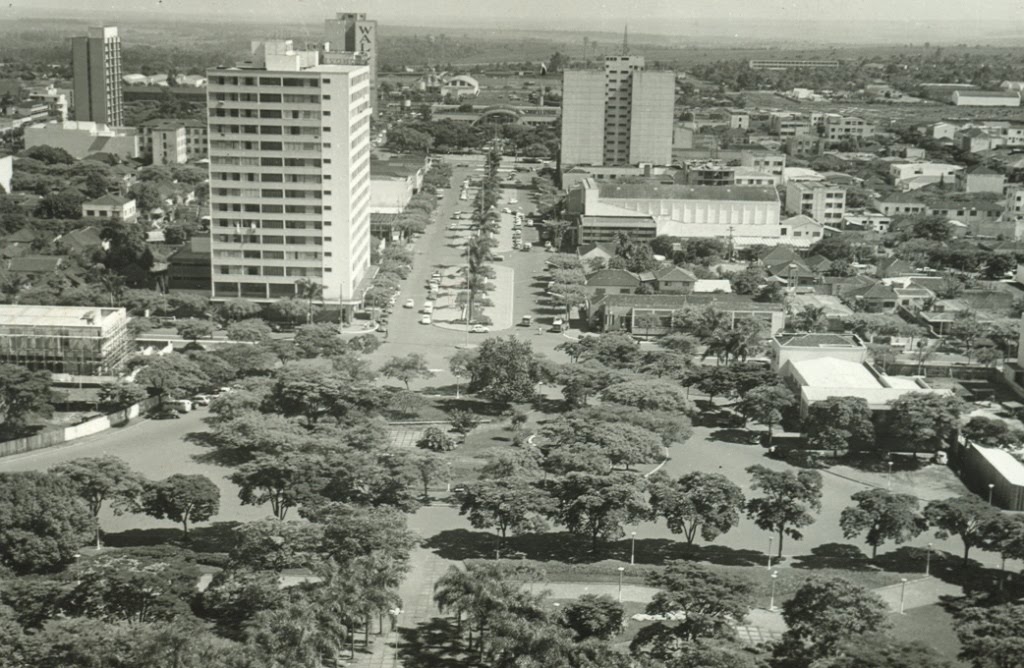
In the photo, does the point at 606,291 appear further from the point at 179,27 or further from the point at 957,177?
the point at 179,27

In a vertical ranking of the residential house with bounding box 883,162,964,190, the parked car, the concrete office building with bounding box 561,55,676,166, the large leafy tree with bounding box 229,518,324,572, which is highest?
the concrete office building with bounding box 561,55,676,166

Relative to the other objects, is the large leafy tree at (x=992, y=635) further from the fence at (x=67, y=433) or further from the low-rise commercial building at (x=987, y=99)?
the low-rise commercial building at (x=987, y=99)

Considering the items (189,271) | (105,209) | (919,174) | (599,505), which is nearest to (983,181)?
(919,174)

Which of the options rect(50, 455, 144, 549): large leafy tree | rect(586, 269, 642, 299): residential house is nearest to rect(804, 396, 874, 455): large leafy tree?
rect(586, 269, 642, 299): residential house

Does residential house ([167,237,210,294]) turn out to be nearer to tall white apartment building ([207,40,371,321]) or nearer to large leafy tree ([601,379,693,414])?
tall white apartment building ([207,40,371,321])

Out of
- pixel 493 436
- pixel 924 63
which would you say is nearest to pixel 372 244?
pixel 493 436

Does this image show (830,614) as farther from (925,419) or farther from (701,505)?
(925,419)

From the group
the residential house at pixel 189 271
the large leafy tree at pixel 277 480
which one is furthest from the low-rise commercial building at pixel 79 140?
the large leafy tree at pixel 277 480
